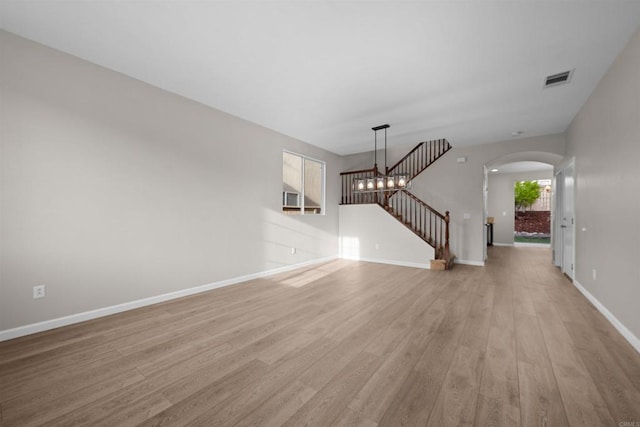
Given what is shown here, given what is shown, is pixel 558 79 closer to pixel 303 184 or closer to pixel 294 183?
pixel 303 184

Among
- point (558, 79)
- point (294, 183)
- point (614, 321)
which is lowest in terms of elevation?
point (614, 321)

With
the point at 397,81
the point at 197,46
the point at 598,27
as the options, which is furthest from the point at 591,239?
the point at 197,46

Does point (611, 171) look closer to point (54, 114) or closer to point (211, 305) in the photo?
point (211, 305)

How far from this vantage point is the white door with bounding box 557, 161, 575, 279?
4779 mm

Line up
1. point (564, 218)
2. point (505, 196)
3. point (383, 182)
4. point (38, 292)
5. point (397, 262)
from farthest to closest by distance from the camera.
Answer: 1. point (505, 196)
2. point (397, 262)
3. point (564, 218)
4. point (383, 182)
5. point (38, 292)

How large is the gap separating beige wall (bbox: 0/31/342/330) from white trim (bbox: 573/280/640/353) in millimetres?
4953

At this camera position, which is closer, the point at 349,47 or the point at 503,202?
the point at 349,47

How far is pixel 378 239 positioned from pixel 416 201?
1.47 metres

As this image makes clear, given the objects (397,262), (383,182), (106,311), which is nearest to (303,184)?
(383,182)

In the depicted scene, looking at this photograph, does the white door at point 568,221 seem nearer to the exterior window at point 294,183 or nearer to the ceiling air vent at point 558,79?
the ceiling air vent at point 558,79

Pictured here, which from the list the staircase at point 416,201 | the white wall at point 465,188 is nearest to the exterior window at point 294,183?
the staircase at point 416,201

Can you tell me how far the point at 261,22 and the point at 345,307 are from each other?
3.37 meters

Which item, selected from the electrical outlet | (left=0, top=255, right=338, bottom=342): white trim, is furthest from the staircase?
the electrical outlet

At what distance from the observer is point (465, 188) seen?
6.45 metres
